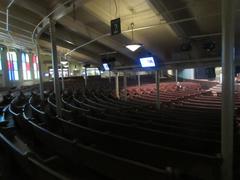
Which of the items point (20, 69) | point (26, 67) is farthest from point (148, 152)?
point (26, 67)

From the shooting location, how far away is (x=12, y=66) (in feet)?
53.0

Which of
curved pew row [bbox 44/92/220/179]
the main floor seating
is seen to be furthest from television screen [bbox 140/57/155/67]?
curved pew row [bbox 44/92/220/179]

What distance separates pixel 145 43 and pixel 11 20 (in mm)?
6625

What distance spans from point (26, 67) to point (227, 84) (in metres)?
18.1

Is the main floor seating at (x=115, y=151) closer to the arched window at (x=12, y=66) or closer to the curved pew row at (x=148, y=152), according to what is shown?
the curved pew row at (x=148, y=152)

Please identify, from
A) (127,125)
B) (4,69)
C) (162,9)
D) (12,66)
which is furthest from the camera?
(12,66)

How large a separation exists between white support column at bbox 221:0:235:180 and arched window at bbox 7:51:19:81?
16.0m


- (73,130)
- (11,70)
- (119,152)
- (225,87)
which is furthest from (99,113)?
(11,70)

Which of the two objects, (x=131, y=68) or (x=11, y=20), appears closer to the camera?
(x=11, y=20)

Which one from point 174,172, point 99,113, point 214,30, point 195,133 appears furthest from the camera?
point 214,30

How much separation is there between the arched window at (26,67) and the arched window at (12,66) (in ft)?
3.12

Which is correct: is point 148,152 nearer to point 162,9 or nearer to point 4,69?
point 162,9

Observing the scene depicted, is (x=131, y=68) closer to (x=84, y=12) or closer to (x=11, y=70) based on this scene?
(x=84, y=12)

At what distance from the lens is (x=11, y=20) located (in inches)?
309
